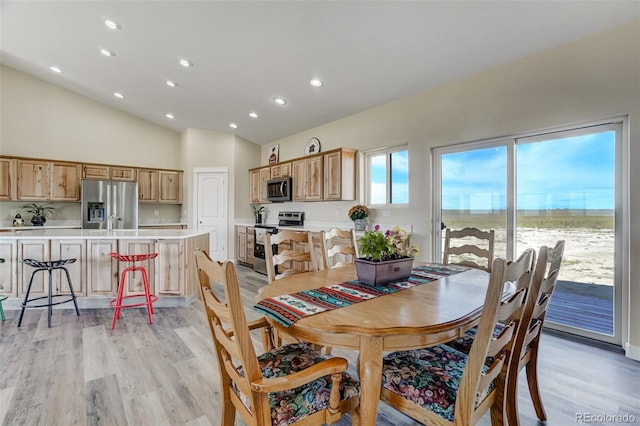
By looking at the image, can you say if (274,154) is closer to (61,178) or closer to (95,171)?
(95,171)

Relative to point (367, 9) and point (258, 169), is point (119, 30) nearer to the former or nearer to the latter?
point (367, 9)

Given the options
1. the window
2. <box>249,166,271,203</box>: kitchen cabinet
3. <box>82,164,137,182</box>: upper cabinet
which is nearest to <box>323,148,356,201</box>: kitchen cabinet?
the window

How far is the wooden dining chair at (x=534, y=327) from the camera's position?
130 cm

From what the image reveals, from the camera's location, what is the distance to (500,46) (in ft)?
9.38

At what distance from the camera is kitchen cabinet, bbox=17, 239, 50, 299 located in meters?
3.60

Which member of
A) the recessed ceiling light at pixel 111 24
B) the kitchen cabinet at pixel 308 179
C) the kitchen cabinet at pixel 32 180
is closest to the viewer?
the recessed ceiling light at pixel 111 24

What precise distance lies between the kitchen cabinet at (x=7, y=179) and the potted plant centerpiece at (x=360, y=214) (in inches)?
235

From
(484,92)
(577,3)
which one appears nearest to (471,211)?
(484,92)

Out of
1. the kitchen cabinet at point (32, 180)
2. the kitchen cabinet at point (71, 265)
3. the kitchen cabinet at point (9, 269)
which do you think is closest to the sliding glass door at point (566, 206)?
the kitchen cabinet at point (71, 265)

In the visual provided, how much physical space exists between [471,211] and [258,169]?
4.56m

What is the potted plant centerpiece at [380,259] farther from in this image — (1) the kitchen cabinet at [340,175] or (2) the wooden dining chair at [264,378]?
(1) the kitchen cabinet at [340,175]

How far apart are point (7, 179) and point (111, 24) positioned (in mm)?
3891

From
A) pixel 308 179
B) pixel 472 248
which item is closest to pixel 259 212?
pixel 308 179

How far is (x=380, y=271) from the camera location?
171 centimetres
